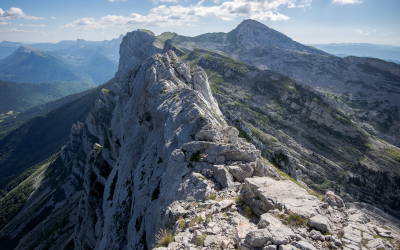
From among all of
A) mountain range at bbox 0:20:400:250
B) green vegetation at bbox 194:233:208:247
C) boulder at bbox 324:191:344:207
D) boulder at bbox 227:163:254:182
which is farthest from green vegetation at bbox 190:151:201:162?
boulder at bbox 324:191:344:207

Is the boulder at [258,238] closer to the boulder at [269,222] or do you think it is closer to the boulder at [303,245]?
the boulder at [269,222]

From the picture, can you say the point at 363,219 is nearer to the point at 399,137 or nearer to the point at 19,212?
the point at 399,137

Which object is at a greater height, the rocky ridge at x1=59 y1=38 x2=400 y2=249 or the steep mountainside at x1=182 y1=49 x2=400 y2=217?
the rocky ridge at x1=59 y1=38 x2=400 y2=249

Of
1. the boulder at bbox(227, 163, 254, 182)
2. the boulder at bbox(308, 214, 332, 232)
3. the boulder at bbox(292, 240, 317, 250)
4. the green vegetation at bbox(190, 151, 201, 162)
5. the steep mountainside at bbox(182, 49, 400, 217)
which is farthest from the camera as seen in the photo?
the steep mountainside at bbox(182, 49, 400, 217)

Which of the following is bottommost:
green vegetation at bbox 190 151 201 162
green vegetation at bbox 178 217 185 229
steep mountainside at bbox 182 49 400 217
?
steep mountainside at bbox 182 49 400 217

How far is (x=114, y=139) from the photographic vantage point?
6544 cm

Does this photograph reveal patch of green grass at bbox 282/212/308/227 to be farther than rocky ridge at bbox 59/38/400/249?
No

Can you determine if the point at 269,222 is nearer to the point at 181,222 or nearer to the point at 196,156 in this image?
the point at 181,222

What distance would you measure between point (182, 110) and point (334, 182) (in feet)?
389

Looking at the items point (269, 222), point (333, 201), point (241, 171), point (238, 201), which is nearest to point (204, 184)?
point (238, 201)

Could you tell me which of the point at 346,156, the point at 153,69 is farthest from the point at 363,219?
the point at 346,156

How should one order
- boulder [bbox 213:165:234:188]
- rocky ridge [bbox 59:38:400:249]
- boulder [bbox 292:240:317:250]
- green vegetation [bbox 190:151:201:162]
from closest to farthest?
boulder [bbox 292:240:317:250], rocky ridge [bbox 59:38:400:249], boulder [bbox 213:165:234:188], green vegetation [bbox 190:151:201:162]

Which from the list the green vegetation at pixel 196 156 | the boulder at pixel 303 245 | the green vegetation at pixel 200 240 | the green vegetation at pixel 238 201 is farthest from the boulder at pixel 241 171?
the boulder at pixel 303 245

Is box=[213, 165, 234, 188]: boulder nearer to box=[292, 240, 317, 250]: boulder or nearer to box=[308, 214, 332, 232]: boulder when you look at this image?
box=[308, 214, 332, 232]: boulder
